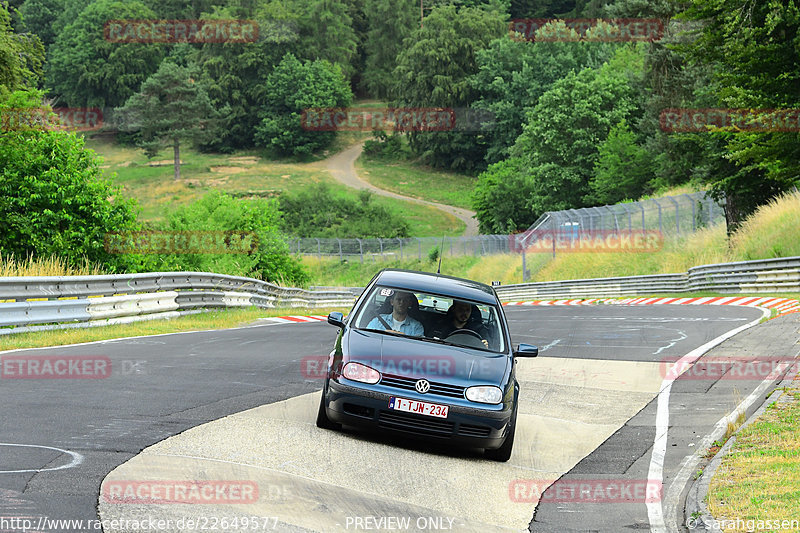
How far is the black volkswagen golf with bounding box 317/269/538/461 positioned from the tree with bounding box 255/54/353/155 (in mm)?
121251

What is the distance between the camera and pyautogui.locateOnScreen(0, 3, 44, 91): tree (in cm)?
3303

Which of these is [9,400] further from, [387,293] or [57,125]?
[57,125]

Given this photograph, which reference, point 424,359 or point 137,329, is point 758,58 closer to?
point 137,329

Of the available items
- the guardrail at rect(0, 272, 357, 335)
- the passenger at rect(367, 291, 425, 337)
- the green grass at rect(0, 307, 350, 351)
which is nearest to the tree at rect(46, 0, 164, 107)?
the guardrail at rect(0, 272, 357, 335)

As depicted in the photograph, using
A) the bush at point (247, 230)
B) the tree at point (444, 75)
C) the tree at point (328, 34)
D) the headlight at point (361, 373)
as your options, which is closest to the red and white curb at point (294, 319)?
the bush at point (247, 230)

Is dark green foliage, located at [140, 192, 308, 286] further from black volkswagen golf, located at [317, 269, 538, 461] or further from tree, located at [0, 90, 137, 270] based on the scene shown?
black volkswagen golf, located at [317, 269, 538, 461]

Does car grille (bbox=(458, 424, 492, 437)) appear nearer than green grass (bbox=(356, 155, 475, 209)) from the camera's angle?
Yes

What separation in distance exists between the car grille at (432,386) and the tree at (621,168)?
62.6 m

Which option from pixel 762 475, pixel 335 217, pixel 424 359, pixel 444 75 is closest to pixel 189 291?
pixel 424 359

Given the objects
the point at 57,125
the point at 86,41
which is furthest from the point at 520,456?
the point at 86,41

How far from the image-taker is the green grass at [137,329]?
1538cm

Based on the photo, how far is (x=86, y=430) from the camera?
8133 mm

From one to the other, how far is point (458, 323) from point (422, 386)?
1.42 m

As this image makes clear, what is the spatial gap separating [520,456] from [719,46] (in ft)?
52.7
